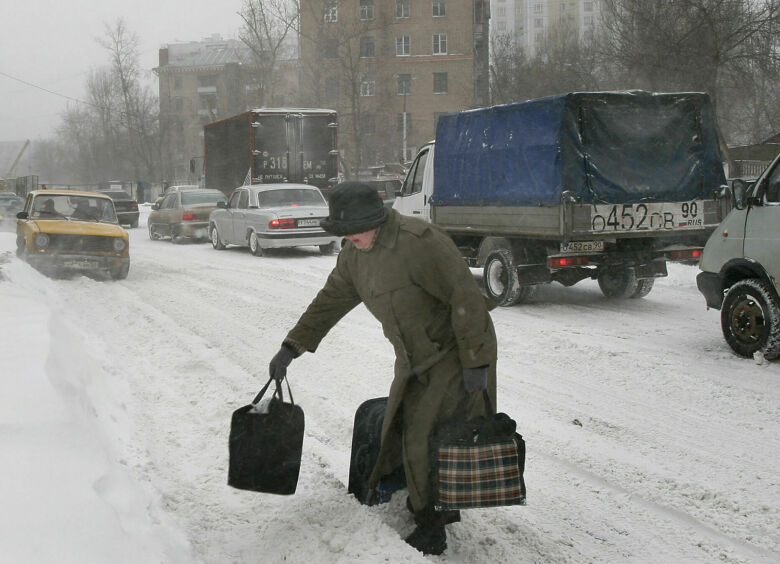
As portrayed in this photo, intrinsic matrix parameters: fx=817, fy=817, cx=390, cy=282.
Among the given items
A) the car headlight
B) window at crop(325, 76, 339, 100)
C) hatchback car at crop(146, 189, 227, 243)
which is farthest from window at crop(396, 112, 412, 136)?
the car headlight

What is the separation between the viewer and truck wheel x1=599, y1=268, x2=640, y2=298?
11.8 metres

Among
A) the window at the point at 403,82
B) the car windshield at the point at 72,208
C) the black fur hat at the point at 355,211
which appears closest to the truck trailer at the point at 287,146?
the car windshield at the point at 72,208

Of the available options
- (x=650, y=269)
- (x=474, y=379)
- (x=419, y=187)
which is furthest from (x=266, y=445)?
(x=419, y=187)

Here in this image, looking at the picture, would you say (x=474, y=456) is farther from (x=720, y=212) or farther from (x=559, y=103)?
(x=720, y=212)

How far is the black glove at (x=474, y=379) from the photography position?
11.4 feet

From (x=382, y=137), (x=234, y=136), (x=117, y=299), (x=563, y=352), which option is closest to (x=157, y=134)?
(x=382, y=137)

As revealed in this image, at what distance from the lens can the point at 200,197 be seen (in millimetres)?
25156

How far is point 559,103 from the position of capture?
10.7m

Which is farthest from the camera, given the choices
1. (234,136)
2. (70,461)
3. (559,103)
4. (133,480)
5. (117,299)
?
(234,136)

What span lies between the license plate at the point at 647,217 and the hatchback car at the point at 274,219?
7967 millimetres

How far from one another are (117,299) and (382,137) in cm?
5612

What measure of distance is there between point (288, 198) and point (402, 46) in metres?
56.4

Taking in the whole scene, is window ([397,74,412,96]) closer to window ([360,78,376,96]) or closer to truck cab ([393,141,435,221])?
window ([360,78,376,96])

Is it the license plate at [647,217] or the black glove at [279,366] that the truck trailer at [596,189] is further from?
the black glove at [279,366]
